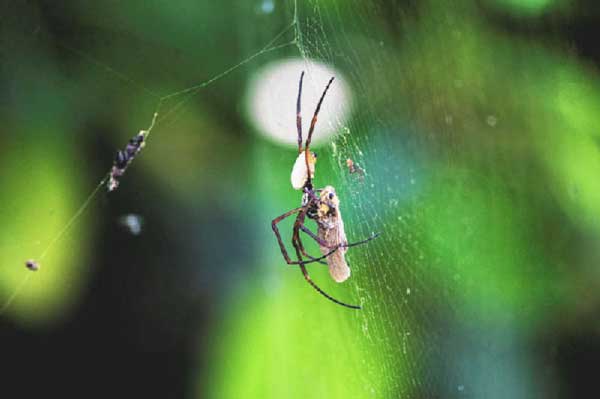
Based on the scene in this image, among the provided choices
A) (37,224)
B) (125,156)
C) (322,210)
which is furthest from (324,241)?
(37,224)

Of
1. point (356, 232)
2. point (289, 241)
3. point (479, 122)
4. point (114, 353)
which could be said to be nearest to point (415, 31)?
point (479, 122)

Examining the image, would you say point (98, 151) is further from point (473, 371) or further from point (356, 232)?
point (473, 371)

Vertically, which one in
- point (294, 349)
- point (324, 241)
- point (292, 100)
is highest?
point (292, 100)

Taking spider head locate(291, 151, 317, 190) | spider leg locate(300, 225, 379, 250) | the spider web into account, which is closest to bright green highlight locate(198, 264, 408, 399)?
the spider web

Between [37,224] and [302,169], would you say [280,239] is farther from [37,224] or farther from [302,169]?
[37,224]

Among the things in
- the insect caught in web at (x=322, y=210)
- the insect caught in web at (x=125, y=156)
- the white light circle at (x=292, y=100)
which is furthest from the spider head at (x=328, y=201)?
the insect caught in web at (x=125, y=156)

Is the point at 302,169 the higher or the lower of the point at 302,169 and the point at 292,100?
the lower

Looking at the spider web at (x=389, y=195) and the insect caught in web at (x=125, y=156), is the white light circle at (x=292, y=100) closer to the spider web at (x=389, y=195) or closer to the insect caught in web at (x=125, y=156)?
the spider web at (x=389, y=195)

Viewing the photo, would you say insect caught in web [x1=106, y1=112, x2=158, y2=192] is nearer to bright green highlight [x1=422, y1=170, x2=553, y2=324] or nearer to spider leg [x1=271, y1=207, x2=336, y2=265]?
spider leg [x1=271, y1=207, x2=336, y2=265]
